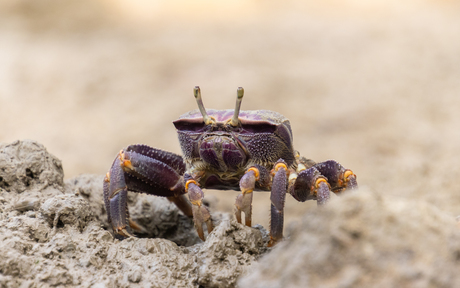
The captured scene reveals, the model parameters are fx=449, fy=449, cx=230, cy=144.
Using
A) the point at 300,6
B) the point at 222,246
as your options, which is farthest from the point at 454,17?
the point at 222,246

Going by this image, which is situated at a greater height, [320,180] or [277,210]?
[320,180]

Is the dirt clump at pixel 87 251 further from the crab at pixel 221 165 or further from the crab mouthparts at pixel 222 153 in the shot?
the crab mouthparts at pixel 222 153

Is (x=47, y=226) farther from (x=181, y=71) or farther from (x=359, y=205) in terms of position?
(x=181, y=71)

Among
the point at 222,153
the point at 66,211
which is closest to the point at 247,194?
the point at 222,153

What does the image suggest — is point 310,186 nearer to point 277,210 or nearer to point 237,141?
point 277,210

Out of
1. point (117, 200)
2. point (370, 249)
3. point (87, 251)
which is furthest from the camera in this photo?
point (117, 200)

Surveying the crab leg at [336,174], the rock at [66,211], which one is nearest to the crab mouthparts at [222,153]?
the crab leg at [336,174]
